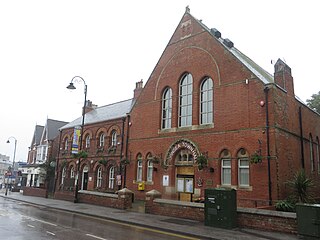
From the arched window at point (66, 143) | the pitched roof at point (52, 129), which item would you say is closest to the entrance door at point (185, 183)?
the arched window at point (66, 143)

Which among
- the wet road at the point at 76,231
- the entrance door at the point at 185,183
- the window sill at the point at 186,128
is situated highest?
the window sill at the point at 186,128

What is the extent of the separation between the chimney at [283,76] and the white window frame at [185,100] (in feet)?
20.7

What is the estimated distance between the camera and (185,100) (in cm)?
2300

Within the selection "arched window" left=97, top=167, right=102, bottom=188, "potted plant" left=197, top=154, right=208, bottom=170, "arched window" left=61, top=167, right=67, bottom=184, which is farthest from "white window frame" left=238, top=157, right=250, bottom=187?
"arched window" left=61, top=167, right=67, bottom=184

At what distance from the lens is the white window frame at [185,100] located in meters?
22.5

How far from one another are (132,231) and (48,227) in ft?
11.9

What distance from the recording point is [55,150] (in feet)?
135

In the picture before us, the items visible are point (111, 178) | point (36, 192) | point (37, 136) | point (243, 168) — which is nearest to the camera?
point (243, 168)

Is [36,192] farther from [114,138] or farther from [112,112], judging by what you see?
[112,112]

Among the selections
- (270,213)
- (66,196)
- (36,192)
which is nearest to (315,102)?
(270,213)

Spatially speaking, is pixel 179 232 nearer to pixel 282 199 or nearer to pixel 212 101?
pixel 282 199

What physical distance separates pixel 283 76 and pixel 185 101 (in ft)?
24.2

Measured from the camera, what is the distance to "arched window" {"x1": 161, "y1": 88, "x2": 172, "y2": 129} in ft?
78.7

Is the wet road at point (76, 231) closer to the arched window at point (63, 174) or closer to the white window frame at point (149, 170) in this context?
the white window frame at point (149, 170)
